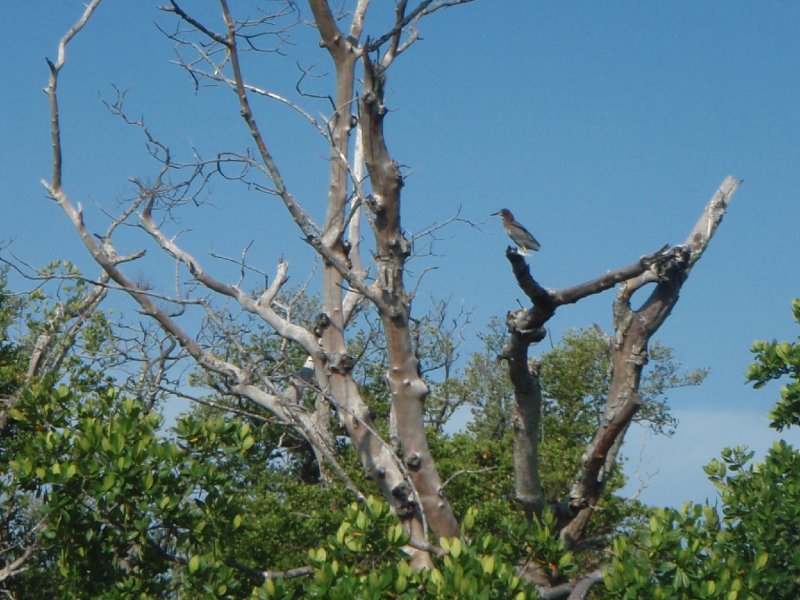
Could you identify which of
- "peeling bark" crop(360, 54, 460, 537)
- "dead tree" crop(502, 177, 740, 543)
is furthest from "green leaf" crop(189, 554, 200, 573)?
"dead tree" crop(502, 177, 740, 543)

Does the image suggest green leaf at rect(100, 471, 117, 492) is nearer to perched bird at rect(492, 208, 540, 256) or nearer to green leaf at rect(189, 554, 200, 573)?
green leaf at rect(189, 554, 200, 573)

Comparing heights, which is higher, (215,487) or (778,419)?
(778,419)

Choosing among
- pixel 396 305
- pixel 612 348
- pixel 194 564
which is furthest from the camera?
pixel 396 305

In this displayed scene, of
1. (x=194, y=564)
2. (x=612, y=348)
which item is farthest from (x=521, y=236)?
(x=194, y=564)

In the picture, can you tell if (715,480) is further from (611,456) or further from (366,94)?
(366,94)

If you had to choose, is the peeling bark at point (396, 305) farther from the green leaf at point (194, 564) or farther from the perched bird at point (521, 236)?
the green leaf at point (194, 564)

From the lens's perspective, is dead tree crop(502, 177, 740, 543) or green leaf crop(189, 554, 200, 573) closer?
green leaf crop(189, 554, 200, 573)

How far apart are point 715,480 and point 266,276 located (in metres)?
4.92

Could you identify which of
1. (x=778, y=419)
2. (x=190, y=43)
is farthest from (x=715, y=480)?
(x=190, y=43)

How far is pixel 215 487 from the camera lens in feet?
29.6

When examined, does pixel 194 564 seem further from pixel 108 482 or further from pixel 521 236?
pixel 521 236

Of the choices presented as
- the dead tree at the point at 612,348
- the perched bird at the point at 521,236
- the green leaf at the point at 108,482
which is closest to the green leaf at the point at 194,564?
the green leaf at the point at 108,482

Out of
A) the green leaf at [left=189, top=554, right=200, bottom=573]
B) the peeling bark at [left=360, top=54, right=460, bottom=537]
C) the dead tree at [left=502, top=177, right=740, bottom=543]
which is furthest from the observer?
the peeling bark at [left=360, top=54, right=460, bottom=537]

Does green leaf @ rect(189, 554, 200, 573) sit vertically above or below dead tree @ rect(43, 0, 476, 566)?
Answer: below
